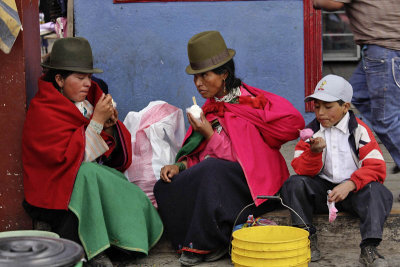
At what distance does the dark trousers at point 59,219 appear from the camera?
14.3ft

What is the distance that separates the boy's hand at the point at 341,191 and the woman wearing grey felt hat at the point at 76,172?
44.8 inches

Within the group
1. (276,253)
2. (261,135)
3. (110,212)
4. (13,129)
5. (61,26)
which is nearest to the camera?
(276,253)

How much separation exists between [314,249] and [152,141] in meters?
1.50

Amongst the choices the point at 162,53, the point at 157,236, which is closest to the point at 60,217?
the point at 157,236

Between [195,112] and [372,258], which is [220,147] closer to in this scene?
[195,112]

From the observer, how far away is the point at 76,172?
431cm

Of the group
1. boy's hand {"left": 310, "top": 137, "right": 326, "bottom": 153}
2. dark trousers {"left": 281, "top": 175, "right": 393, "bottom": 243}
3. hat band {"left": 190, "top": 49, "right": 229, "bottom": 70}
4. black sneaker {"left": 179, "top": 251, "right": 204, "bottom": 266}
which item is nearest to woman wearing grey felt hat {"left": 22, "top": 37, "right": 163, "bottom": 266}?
black sneaker {"left": 179, "top": 251, "right": 204, "bottom": 266}

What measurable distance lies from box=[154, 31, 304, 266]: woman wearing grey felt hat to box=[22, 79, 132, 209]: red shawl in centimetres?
64

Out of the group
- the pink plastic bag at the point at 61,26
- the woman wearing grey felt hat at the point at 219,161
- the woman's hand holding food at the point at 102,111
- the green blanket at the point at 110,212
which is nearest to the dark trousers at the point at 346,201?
the woman wearing grey felt hat at the point at 219,161

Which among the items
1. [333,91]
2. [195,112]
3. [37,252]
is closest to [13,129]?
[195,112]

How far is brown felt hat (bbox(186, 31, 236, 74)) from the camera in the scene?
15.5 feet

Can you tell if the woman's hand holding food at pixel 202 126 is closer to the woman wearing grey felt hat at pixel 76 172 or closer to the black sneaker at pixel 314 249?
the woman wearing grey felt hat at pixel 76 172

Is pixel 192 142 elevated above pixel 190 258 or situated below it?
above

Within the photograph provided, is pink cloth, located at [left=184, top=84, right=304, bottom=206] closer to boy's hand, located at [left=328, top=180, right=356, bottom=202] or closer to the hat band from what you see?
the hat band
